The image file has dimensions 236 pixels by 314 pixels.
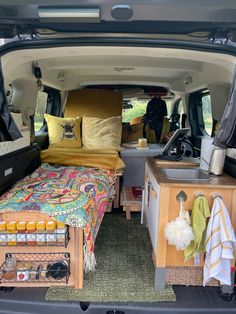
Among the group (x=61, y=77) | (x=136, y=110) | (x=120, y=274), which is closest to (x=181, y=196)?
(x=120, y=274)

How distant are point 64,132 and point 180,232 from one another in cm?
232

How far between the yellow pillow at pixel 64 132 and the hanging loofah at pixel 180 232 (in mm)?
2105

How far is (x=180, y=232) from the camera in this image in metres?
1.50

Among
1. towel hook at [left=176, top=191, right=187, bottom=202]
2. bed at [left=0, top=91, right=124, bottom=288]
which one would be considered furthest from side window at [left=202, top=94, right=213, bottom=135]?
towel hook at [left=176, top=191, right=187, bottom=202]

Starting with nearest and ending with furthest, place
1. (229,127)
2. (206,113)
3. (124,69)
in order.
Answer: (229,127), (124,69), (206,113)

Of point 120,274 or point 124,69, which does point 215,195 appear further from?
point 124,69

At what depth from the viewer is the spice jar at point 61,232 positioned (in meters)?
1.62

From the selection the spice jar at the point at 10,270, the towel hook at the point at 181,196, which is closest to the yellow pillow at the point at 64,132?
the spice jar at the point at 10,270

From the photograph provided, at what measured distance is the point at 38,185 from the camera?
7.14ft

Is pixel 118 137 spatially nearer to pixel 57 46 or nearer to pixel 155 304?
pixel 57 46

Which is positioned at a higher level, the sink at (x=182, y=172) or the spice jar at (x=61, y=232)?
the sink at (x=182, y=172)

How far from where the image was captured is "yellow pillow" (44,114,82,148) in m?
3.44

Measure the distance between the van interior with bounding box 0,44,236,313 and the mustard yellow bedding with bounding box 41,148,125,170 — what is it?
0.10 meters

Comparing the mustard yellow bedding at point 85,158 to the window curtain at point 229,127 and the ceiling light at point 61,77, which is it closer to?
the ceiling light at point 61,77
